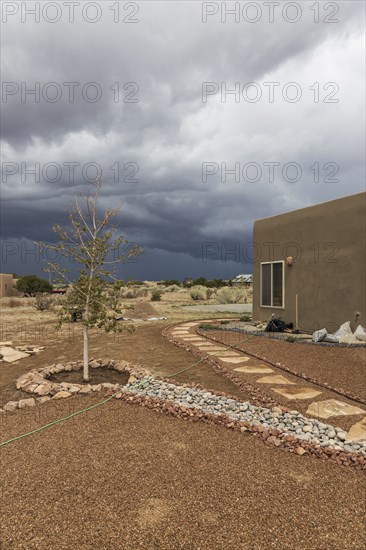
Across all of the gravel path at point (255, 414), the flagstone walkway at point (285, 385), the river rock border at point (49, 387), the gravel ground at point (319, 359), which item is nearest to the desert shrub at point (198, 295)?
the gravel ground at point (319, 359)

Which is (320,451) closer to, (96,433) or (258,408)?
(258,408)

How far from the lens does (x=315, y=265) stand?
32.8 feet

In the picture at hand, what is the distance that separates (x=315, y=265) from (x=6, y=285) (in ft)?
89.3

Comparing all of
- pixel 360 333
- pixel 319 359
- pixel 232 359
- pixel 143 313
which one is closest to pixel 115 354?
pixel 232 359

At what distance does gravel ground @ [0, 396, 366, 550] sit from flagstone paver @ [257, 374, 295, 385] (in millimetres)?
1947

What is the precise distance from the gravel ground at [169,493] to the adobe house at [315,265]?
6.72 m

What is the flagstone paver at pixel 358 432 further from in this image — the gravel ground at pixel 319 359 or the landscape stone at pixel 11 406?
the landscape stone at pixel 11 406

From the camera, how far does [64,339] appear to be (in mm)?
9773

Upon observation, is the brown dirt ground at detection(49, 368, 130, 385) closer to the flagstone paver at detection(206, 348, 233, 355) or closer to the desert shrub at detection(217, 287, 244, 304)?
the flagstone paver at detection(206, 348, 233, 355)

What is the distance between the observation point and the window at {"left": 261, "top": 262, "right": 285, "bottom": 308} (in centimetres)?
1135

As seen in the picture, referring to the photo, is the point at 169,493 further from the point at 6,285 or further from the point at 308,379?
the point at 6,285

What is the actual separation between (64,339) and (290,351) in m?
6.08

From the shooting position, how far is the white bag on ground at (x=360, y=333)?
830 centimetres

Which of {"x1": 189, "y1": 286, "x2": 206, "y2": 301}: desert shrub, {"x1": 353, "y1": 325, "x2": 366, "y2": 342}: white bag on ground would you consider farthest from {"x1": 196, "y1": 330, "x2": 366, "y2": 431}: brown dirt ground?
{"x1": 189, "y1": 286, "x2": 206, "y2": 301}: desert shrub
